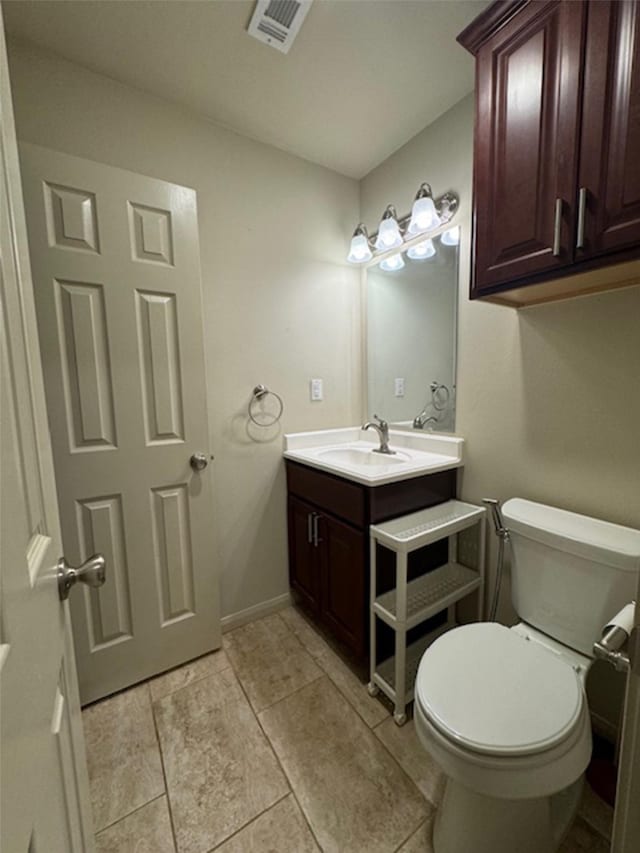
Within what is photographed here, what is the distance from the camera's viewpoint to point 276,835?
986 mm

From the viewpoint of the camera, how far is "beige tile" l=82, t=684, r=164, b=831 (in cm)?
107

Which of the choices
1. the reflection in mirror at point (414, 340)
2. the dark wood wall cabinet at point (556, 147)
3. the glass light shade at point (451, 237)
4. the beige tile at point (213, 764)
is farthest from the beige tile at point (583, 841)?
the glass light shade at point (451, 237)

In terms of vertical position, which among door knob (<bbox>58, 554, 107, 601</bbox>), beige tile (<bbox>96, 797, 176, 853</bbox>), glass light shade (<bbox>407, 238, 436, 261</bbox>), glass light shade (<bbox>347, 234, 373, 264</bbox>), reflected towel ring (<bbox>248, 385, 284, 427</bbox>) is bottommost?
beige tile (<bbox>96, 797, 176, 853</bbox>)

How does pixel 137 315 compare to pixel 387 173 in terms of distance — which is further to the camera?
pixel 387 173

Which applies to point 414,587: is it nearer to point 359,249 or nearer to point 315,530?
point 315,530

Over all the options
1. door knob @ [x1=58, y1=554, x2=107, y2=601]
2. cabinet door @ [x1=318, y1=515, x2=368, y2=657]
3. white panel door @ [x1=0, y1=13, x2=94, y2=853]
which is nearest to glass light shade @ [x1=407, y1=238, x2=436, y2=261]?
cabinet door @ [x1=318, y1=515, x2=368, y2=657]

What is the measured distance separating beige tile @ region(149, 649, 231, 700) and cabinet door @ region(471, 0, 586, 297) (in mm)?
1867

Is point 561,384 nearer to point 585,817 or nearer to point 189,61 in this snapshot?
point 585,817

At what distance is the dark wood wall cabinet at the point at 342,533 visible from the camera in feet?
4.63

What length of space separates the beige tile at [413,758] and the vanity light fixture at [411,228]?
6.46 ft

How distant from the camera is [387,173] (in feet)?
6.11

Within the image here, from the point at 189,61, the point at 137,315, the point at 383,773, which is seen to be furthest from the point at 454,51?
the point at 383,773

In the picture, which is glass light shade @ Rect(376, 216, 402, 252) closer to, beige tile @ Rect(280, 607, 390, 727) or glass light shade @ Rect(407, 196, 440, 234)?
glass light shade @ Rect(407, 196, 440, 234)

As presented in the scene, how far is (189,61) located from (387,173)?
39.3 inches
